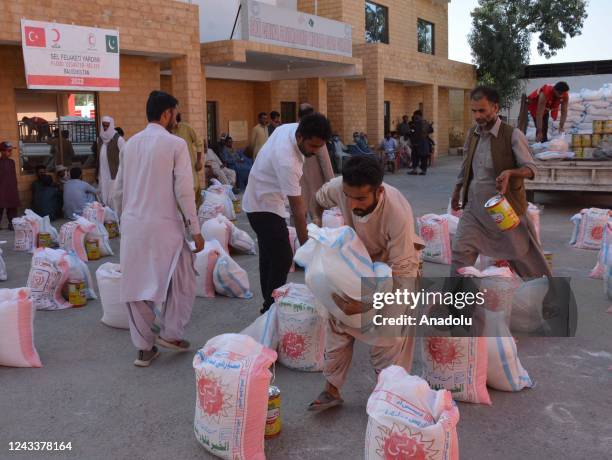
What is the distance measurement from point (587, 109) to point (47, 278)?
1143 centimetres

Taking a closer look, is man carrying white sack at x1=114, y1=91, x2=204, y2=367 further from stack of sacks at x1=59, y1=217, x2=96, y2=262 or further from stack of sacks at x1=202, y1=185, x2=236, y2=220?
stack of sacks at x1=202, y1=185, x2=236, y2=220

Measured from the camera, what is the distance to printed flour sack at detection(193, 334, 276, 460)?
2807 mm

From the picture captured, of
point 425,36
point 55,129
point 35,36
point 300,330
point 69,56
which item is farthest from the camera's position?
point 425,36

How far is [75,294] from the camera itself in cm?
539

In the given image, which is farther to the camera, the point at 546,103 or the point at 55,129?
the point at 55,129

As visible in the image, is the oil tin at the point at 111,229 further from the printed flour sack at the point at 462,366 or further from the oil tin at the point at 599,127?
the oil tin at the point at 599,127

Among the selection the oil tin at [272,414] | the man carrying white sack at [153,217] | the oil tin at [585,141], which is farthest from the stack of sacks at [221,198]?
the oil tin at [272,414]

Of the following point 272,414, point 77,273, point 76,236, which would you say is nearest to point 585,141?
point 76,236

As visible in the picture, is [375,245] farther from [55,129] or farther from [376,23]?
[376,23]

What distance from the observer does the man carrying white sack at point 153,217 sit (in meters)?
3.87

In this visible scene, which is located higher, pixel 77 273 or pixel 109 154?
pixel 109 154

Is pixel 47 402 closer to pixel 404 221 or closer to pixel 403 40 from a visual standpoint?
pixel 404 221

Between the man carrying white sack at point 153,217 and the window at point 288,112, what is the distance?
1449 centimetres

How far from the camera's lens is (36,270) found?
5.27 metres
